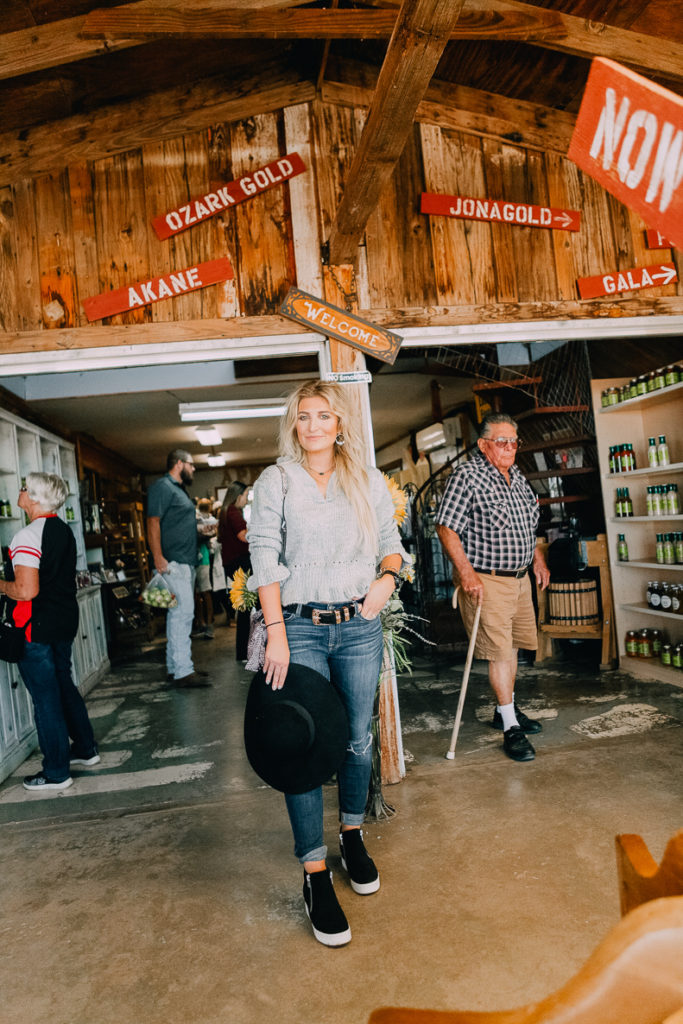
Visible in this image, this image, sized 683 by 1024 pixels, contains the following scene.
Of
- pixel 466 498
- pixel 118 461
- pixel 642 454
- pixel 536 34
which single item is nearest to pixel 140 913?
pixel 466 498

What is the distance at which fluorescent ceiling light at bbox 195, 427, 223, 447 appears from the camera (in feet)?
30.6

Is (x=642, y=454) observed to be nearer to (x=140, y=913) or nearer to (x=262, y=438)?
(x=140, y=913)

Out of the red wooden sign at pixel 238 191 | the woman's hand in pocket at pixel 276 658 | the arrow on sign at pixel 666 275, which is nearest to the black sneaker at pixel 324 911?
the woman's hand in pocket at pixel 276 658

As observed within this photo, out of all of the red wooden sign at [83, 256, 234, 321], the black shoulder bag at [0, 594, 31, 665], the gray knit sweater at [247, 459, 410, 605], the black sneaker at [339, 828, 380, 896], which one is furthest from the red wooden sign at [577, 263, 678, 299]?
the black shoulder bag at [0, 594, 31, 665]

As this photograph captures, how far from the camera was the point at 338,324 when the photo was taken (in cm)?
328

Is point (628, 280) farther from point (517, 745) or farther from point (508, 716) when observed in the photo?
point (517, 745)

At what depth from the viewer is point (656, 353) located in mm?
5285

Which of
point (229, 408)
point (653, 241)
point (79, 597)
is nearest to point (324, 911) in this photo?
point (653, 241)

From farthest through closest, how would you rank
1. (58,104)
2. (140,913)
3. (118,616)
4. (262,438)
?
(262,438), (118,616), (58,104), (140,913)

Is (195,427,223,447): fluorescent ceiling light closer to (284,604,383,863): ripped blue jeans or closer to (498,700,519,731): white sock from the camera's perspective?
(498,700,519,731): white sock

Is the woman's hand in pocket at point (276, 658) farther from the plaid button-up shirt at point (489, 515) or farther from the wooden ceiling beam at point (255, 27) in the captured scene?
the wooden ceiling beam at point (255, 27)

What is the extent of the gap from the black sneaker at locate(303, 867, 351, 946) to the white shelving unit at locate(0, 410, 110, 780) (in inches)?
90.4

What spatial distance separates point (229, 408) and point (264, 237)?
181 inches

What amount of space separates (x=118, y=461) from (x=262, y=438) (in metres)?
2.50
